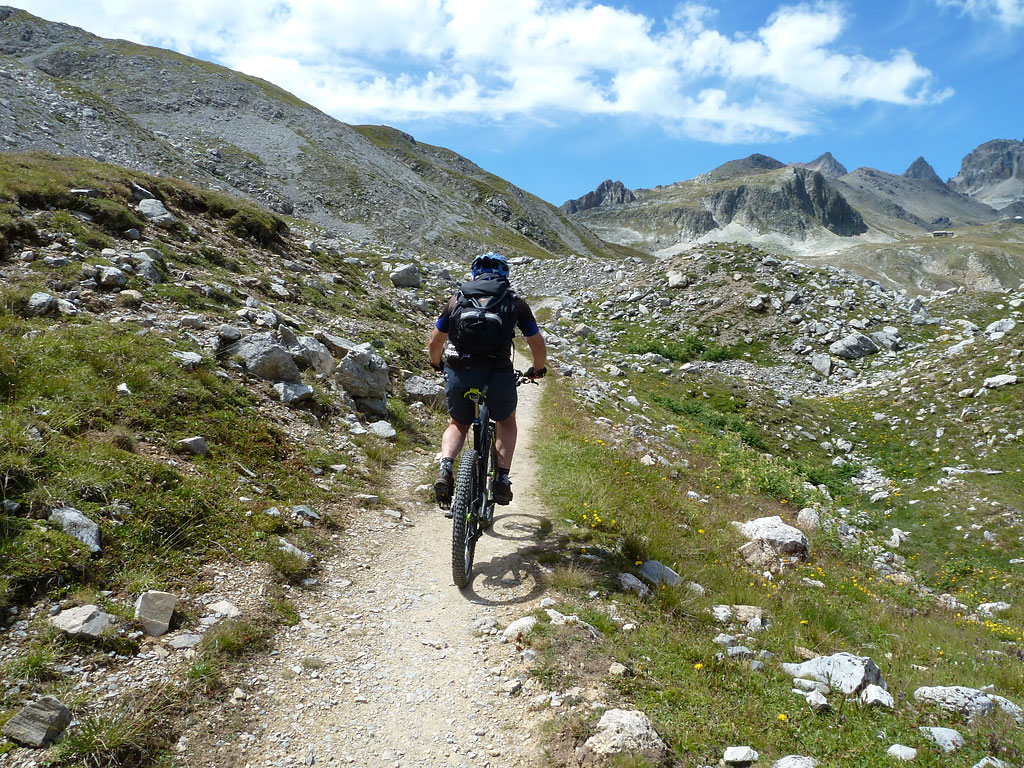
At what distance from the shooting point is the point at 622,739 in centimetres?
372

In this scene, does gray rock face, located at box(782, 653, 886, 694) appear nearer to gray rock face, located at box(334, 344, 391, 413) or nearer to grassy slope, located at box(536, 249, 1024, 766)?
grassy slope, located at box(536, 249, 1024, 766)

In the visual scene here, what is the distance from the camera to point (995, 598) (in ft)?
33.2

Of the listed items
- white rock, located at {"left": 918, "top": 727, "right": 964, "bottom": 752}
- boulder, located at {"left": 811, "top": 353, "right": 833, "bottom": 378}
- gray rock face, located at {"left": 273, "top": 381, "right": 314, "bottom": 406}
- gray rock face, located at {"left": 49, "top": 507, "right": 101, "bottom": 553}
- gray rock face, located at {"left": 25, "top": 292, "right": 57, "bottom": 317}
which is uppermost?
boulder, located at {"left": 811, "top": 353, "right": 833, "bottom": 378}

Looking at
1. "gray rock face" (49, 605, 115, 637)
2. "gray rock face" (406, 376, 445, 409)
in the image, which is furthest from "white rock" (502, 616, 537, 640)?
"gray rock face" (406, 376, 445, 409)

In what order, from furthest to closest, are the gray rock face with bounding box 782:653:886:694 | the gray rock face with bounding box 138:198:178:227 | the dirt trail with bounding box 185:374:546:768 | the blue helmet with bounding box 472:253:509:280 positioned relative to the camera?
the gray rock face with bounding box 138:198:178:227 → the blue helmet with bounding box 472:253:509:280 → the gray rock face with bounding box 782:653:886:694 → the dirt trail with bounding box 185:374:546:768

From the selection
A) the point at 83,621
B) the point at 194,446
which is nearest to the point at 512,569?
the point at 83,621

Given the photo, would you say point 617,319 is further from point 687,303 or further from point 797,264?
point 797,264

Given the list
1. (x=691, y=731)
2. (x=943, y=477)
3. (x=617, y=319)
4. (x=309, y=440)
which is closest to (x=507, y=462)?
(x=691, y=731)

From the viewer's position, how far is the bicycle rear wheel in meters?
5.63

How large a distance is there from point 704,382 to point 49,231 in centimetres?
2064

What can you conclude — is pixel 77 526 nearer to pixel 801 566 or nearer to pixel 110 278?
pixel 110 278

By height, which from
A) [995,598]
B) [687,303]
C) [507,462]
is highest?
[687,303]

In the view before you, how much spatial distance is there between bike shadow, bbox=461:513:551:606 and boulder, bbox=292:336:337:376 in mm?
5179

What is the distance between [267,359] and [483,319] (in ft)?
18.6
